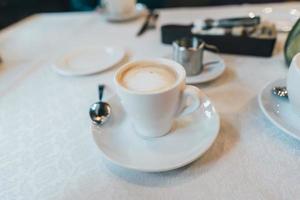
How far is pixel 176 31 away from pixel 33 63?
445mm

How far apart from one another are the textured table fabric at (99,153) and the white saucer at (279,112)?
26 mm

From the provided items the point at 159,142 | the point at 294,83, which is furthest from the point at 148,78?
the point at 294,83

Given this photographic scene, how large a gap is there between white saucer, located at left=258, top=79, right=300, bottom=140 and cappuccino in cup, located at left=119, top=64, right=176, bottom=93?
192 millimetres

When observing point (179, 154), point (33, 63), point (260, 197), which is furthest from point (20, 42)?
point (260, 197)

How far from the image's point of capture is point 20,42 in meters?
0.92

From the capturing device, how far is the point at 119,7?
3.34 ft

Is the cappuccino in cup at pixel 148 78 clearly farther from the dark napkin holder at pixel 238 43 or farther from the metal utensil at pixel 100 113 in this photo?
the dark napkin holder at pixel 238 43

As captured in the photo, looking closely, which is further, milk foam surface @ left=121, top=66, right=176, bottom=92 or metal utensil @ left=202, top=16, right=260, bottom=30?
metal utensil @ left=202, top=16, right=260, bottom=30

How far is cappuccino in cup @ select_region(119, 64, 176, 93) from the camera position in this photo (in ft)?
1.35

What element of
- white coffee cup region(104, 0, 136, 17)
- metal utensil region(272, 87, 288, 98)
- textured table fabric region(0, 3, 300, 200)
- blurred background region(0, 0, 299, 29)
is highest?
white coffee cup region(104, 0, 136, 17)

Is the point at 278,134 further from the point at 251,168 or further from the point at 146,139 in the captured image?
the point at 146,139

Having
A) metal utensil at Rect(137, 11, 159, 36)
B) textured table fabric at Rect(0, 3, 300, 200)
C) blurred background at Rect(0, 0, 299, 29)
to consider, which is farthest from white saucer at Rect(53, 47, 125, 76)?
blurred background at Rect(0, 0, 299, 29)

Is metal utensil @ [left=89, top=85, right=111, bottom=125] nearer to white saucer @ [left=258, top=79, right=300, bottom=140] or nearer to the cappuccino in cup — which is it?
the cappuccino in cup

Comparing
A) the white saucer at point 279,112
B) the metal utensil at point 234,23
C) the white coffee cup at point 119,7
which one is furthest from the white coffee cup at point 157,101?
the white coffee cup at point 119,7
